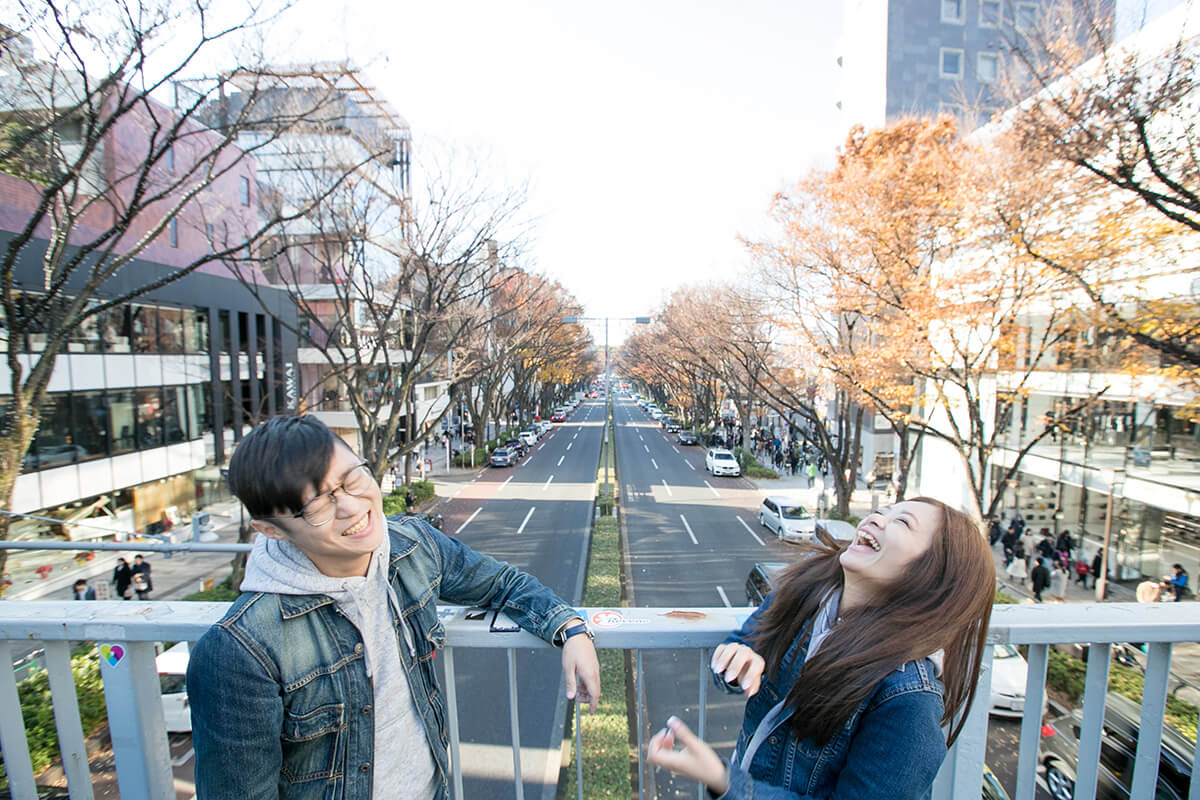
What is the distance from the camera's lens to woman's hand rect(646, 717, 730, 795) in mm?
1233

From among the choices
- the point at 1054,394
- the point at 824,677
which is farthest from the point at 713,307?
the point at 824,677

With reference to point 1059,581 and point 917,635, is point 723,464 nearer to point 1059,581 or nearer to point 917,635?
point 1059,581

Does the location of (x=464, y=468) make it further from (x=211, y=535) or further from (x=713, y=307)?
(x=713, y=307)

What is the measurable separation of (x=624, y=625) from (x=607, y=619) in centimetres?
5

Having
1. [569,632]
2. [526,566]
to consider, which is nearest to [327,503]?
[569,632]

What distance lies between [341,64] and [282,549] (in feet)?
21.8

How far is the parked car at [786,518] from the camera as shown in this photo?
15469 mm

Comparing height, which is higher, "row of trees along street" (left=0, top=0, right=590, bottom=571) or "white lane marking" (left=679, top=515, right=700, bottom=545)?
"row of trees along street" (left=0, top=0, right=590, bottom=571)

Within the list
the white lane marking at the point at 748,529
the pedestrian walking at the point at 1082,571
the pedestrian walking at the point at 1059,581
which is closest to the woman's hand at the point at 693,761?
the pedestrian walking at the point at 1059,581

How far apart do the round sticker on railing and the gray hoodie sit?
0.44m

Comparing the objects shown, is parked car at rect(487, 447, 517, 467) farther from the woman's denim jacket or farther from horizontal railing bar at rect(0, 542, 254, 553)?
the woman's denim jacket

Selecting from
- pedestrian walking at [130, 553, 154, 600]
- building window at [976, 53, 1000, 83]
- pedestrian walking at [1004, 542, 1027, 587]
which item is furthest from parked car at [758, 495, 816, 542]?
building window at [976, 53, 1000, 83]

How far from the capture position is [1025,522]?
48.2ft

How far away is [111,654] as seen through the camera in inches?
60.0
